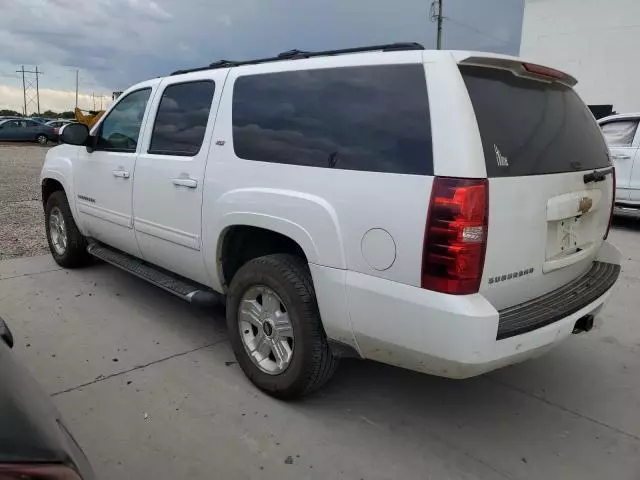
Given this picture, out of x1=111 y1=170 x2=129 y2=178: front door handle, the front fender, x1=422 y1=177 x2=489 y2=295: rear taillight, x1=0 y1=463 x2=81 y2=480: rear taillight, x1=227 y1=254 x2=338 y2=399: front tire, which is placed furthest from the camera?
the front fender

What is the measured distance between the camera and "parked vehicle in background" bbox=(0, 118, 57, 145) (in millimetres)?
29766

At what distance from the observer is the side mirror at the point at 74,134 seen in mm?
4750

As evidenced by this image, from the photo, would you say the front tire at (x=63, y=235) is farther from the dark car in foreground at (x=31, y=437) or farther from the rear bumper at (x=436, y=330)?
the dark car in foreground at (x=31, y=437)

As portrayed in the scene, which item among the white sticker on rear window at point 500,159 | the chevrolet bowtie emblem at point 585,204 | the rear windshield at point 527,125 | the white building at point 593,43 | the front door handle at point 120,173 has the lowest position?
the front door handle at point 120,173

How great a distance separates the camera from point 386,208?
8.22 ft

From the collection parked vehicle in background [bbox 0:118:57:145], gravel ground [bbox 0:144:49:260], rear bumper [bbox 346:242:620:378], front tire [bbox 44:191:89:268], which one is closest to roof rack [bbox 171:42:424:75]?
rear bumper [bbox 346:242:620:378]

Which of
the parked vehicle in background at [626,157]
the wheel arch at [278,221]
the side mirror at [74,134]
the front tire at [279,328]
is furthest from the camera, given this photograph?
the parked vehicle in background at [626,157]

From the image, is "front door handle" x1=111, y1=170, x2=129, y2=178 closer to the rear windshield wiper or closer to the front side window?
the front side window

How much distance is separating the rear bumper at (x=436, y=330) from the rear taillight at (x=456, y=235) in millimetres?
78

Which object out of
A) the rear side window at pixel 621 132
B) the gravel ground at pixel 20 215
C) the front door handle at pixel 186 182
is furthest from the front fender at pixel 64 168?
the rear side window at pixel 621 132

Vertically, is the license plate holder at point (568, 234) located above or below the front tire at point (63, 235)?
above

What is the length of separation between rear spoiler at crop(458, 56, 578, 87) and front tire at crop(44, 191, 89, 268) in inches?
174

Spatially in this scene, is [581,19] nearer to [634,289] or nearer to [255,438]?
[634,289]

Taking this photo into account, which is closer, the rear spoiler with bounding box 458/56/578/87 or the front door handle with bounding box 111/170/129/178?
the rear spoiler with bounding box 458/56/578/87
